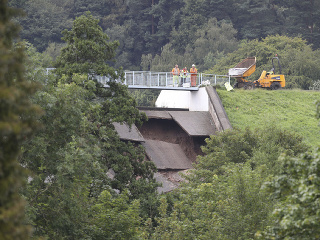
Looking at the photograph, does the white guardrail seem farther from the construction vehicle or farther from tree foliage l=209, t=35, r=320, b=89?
tree foliage l=209, t=35, r=320, b=89

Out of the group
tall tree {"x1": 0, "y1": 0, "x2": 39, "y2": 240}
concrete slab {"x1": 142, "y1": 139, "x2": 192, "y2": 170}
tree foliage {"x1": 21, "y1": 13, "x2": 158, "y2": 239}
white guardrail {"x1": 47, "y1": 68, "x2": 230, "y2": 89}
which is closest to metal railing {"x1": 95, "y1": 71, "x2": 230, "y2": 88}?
white guardrail {"x1": 47, "y1": 68, "x2": 230, "y2": 89}

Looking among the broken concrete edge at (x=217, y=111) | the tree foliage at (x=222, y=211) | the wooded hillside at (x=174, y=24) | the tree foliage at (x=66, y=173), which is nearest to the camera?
the tree foliage at (x=66, y=173)

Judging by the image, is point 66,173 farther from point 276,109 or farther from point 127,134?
point 276,109

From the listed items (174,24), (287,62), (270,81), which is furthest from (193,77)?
(174,24)

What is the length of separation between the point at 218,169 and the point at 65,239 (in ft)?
37.8

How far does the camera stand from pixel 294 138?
80.3 ft

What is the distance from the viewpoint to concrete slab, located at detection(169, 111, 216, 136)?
3091 centimetres

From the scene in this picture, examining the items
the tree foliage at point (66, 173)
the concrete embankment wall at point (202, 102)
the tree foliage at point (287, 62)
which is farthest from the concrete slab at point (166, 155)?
the tree foliage at point (287, 62)

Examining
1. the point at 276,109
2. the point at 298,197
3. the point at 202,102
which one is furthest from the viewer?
the point at 276,109

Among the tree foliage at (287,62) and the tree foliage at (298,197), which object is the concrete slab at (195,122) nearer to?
the tree foliage at (287,62)

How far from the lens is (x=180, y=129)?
32.7m

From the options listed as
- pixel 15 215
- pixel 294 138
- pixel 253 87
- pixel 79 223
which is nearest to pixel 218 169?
pixel 294 138

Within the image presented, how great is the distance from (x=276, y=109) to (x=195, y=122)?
18.0 feet

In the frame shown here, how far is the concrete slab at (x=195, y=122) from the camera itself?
101 feet
